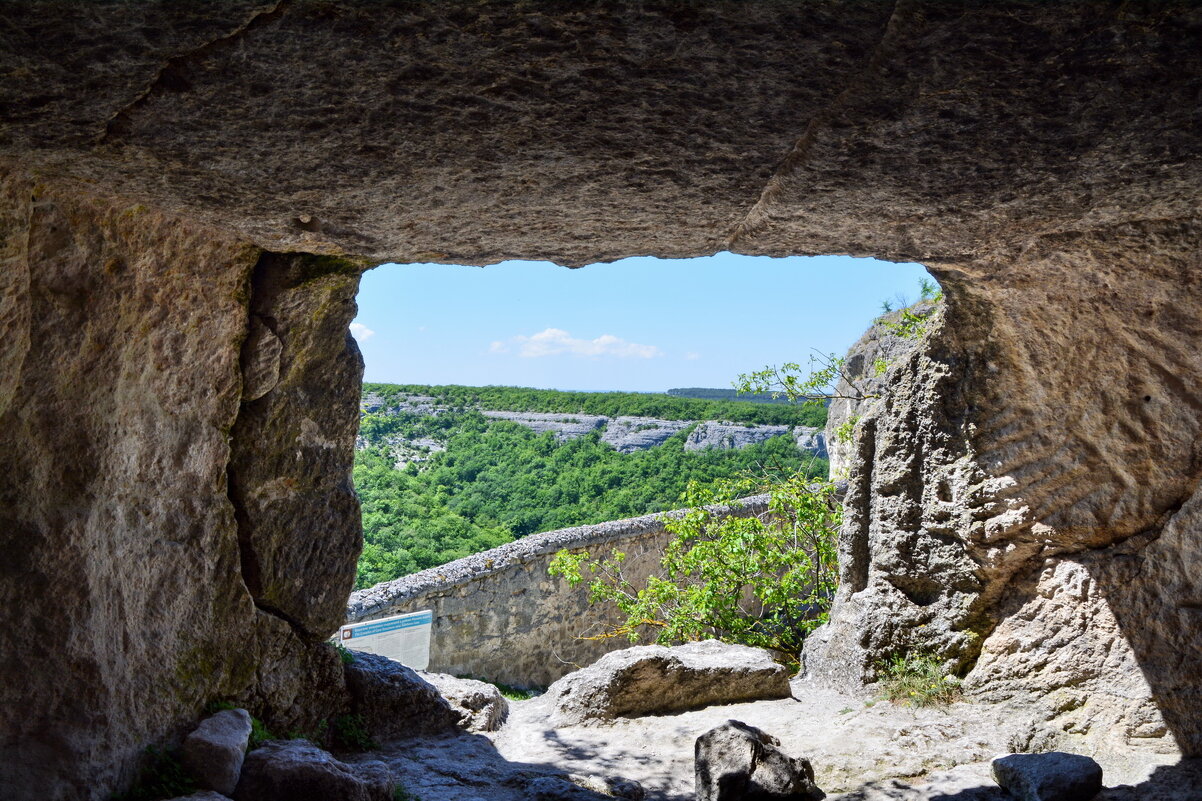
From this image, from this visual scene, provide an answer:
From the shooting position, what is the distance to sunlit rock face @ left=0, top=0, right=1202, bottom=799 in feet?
6.27

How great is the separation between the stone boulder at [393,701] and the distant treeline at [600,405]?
48.4 feet

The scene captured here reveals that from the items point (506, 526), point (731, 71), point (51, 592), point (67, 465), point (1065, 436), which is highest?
point (731, 71)

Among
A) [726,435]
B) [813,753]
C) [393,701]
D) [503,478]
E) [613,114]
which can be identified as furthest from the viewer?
[726,435]

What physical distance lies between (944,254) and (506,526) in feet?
41.8

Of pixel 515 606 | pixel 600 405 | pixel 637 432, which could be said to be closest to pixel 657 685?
pixel 515 606

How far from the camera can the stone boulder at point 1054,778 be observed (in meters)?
3.85

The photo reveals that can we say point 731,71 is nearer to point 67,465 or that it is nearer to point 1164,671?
point 67,465

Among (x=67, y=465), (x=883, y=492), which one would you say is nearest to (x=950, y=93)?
(x=67, y=465)

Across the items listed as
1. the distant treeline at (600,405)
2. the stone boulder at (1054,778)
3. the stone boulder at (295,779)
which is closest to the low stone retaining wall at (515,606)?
the stone boulder at (295,779)

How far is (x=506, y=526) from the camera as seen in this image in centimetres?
1580

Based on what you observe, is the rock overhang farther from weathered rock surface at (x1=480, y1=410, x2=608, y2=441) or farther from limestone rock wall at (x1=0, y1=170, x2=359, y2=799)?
weathered rock surface at (x1=480, y1=410, x2=608, y2=441)

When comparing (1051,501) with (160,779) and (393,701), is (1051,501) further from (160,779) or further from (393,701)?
(160,779)

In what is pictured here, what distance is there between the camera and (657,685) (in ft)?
18.9

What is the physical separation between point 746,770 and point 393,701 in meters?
1.91
